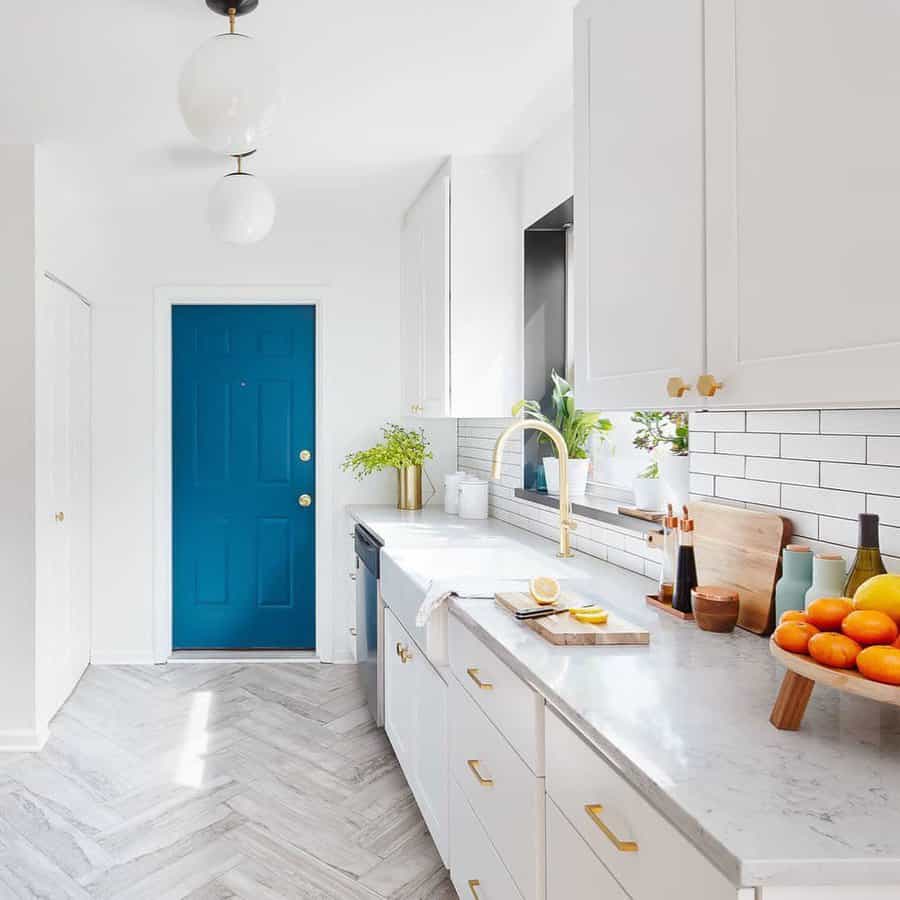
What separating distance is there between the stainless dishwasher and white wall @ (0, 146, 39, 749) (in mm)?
1372

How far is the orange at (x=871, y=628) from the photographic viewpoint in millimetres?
1029

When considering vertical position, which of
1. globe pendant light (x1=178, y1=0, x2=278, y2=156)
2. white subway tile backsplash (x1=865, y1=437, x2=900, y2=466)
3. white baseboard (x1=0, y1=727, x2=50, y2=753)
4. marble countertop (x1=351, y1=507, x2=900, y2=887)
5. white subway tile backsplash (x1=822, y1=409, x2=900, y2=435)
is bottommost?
white baseboard (x1=0, y1=727, x2=50, y2=753)

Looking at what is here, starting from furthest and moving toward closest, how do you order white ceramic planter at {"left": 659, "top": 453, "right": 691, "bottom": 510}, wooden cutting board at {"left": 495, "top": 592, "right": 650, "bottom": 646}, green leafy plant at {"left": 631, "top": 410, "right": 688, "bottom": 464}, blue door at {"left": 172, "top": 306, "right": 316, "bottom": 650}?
blue door at {"left": 172, "top": 306, "right": 316, "bottom": 650} < green leafy plant at {"left": 631, "top": 410, "right": 688, "bottom": 464} < white ceramic planter at {"left": 659, "top": 453, "right": 691, "bottom": 510} < wooden cutting board at {"left": 495, "top": 592, "right": 650, "bottom": 646}

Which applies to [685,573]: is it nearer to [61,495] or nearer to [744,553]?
[744,553]

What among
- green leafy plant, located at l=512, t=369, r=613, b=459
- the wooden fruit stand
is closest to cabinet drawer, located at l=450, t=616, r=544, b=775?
the wooden fruit stand

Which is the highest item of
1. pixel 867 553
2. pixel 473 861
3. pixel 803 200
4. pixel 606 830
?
pixel 803 200

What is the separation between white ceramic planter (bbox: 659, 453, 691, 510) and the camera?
87.4 inches

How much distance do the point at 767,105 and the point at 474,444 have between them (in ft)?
10.4

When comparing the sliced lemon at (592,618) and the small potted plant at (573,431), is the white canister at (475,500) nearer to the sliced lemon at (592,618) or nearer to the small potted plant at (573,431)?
the small potted plant at (573,431)

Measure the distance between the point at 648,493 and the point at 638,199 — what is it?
3.58 ft

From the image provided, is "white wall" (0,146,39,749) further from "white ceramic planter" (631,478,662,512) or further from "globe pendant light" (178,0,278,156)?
"white ceramic planter" (631,478,662,512)

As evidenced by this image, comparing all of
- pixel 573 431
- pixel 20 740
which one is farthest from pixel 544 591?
pixel 20 740

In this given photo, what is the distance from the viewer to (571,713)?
1232 millimetres

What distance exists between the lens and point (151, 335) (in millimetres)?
4453
